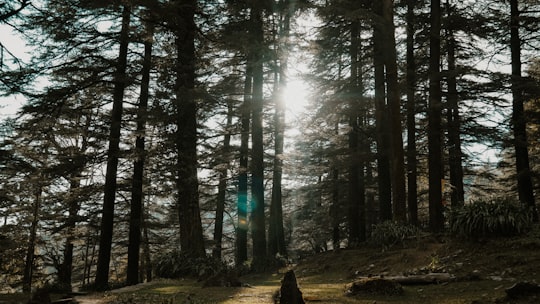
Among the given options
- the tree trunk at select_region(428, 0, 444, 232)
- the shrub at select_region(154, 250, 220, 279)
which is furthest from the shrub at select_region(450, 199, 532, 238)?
the shrub at select_region(154, 250, 220, 279)

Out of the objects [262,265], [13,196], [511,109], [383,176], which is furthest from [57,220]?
[511,109]

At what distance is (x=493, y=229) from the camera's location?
310 inches

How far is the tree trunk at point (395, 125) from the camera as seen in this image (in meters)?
11.3

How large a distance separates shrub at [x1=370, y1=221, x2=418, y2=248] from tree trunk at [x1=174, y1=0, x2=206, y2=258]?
551 centimetres

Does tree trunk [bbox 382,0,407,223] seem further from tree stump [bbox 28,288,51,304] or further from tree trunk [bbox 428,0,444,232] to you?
tree stump [bbox 28,288,51,304]

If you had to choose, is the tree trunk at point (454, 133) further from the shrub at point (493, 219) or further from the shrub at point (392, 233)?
the shrub at point (493, 219)

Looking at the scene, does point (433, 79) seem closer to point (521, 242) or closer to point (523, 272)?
point (521, 242)

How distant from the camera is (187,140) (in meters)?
11.8

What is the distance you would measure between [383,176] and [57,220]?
14.6m

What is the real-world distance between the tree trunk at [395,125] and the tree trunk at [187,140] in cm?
594

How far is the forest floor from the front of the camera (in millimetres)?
5223

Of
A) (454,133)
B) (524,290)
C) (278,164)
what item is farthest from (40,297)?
(454,133)

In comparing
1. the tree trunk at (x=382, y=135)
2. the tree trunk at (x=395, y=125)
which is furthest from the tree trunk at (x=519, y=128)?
the tree trunk at (x=395, y=125)

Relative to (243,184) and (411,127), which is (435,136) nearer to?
(411,127)
